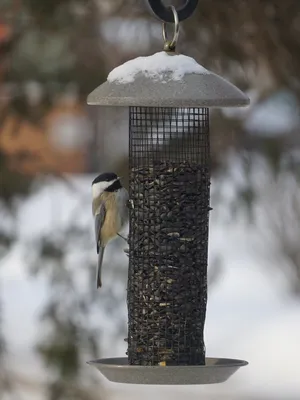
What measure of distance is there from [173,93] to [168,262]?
743 mm

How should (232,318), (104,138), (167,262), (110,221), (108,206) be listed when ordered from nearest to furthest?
(167,262) → (108,206) → (110,221) → (104,138) → (232,318)

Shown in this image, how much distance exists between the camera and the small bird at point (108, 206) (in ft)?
15.6

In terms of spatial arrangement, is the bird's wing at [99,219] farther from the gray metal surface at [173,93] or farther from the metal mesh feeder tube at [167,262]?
the gray metal surface at [173,93]

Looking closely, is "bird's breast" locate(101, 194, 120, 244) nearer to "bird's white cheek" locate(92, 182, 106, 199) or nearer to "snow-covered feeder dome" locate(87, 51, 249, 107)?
"bird's white cheek" locate(92, 182, 106, 199)

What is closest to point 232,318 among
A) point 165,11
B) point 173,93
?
point 173,93

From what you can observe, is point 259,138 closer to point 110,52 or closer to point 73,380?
point 110,52

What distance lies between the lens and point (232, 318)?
13164 millimetres

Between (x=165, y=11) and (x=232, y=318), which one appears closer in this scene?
(x=165, y=11)

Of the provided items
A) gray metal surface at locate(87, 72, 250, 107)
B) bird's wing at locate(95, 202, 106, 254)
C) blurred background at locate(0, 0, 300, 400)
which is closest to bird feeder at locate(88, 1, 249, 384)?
gray metal surface at locate(87, 72, 250, 107)

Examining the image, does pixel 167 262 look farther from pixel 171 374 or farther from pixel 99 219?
pixel 99 219

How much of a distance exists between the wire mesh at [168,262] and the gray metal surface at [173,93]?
397 millimetres

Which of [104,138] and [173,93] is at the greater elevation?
[104,138]

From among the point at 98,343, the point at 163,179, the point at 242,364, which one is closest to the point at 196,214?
the point at 163,179

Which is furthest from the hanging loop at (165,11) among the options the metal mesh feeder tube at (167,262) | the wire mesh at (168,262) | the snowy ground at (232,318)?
the snowy ground at (232,318)
